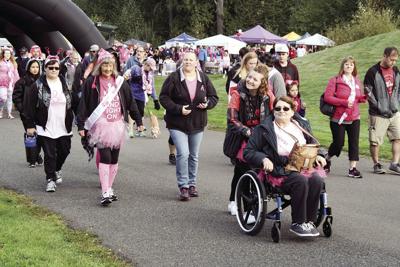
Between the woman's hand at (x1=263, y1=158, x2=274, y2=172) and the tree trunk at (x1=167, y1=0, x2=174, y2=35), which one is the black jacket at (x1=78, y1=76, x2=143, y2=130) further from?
the tree trunk at (x1=167, y1=0, x2=174, y2=35)

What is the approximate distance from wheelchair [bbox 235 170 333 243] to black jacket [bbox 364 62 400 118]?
4153mm

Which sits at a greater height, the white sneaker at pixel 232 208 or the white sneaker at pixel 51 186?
the white sneaker at pixel 51 186

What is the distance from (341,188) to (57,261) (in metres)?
4.73

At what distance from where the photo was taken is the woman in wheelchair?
250 inches

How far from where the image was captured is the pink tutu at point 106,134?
802 cm

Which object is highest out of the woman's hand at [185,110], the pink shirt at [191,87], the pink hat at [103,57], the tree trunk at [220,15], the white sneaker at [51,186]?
the tree trunk at [220,15]

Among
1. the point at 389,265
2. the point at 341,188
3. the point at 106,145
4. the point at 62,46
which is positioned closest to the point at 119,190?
the point at 106,145

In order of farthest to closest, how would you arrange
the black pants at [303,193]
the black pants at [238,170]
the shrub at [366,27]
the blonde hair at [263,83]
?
the shrub at [366,27], the black pants at [238,170], the blonde hair at [263,83], the black pants at [303,193]

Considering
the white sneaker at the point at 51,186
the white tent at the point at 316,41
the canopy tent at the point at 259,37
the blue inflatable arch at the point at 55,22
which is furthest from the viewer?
the white tent at the point at 316,41

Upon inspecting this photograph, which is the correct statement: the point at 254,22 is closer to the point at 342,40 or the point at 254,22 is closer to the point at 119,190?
the point at 342,40

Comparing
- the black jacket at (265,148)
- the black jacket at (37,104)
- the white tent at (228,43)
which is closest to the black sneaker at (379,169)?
the black jacket at (265,148)

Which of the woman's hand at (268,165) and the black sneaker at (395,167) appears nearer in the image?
the woman's hand at (268,165)

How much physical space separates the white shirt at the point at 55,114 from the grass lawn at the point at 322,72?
282 inches

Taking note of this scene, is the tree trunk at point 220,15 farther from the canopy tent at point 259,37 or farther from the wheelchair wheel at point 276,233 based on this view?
the wheelchair wheel at point 276,233
